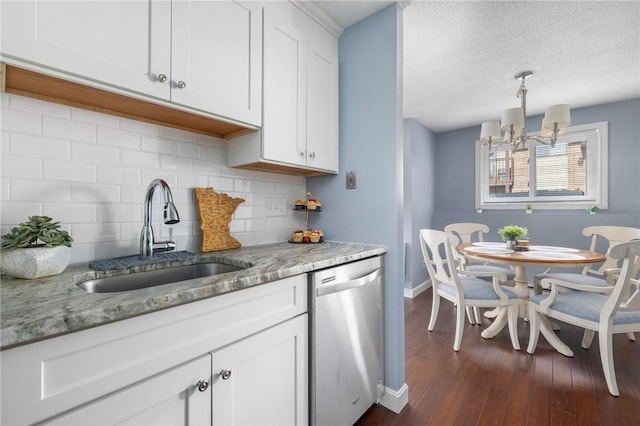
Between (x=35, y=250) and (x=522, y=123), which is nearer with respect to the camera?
(x=35, y=250)

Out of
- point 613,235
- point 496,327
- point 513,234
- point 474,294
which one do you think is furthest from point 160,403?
point 613,235

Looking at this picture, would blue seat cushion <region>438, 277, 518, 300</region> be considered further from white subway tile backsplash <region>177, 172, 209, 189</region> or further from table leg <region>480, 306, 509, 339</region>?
white subway tile backsplash <region>177, 172, 209, 189</region>

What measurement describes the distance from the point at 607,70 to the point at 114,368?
411 centimetres

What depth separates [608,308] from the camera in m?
1.82

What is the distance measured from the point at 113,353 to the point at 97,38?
101 centimetres

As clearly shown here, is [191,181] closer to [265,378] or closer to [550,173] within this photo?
[265,378]

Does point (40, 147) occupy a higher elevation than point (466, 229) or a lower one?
higher

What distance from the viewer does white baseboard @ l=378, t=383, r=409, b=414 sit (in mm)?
1633

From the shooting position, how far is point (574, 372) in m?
1.99

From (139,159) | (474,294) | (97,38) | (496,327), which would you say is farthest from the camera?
(496,327)

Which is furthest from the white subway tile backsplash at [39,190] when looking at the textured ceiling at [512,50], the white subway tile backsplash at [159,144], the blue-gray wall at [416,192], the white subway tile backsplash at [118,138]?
the blue-gray wall at [416,192]

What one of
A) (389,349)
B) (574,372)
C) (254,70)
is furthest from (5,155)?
(574,372)

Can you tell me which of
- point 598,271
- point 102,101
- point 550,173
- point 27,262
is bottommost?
point 598,271

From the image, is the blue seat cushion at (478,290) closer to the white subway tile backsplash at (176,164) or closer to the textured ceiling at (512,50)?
the textured ceiling at (512,50)
